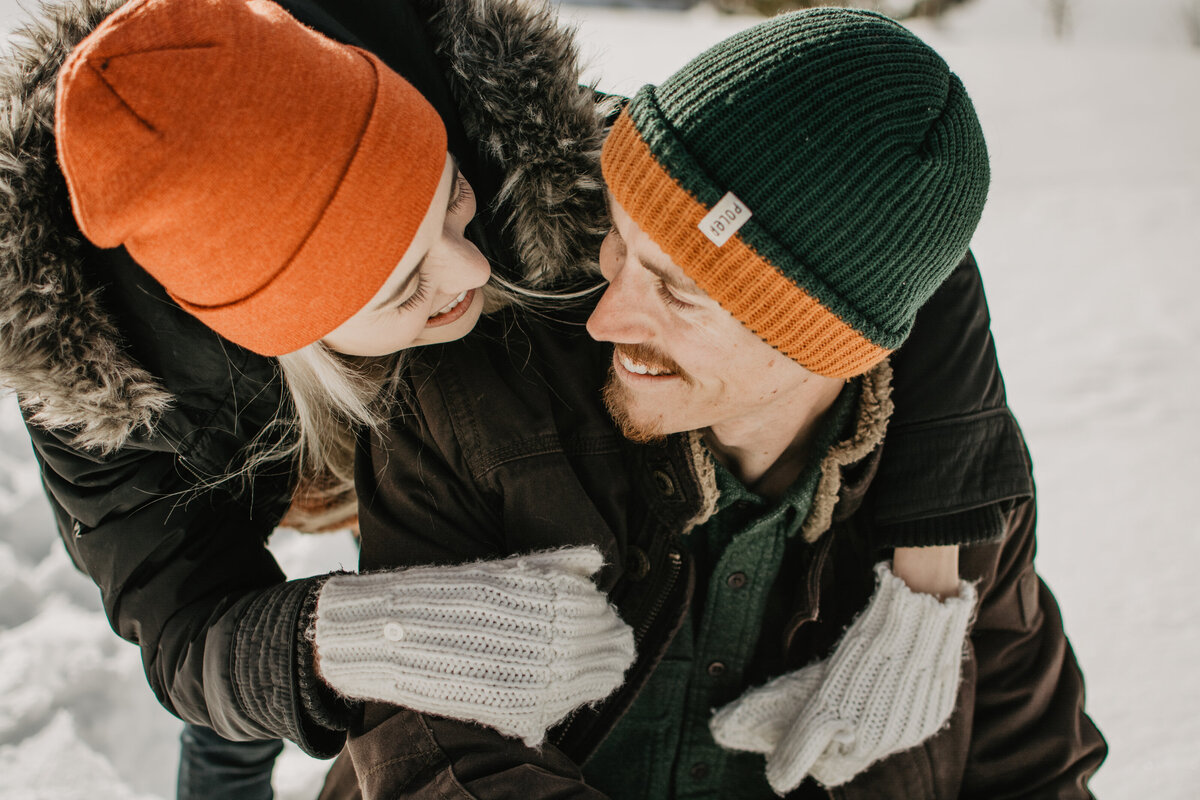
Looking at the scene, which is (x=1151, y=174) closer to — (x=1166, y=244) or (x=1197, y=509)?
(x=1166, y=244)

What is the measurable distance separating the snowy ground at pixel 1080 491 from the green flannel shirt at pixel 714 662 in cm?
91

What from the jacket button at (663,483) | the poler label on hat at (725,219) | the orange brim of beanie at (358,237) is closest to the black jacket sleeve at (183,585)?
the orange brim of beanie at (358,237)

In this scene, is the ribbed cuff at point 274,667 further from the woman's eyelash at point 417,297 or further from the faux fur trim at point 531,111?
the faux fur trim at point 531,111

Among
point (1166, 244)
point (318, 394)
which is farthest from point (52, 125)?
point (1166, 244)

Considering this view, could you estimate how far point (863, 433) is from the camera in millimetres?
A: 1410

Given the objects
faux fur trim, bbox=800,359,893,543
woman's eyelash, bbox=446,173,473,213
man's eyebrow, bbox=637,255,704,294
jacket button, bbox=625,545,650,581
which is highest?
woman's eyelash, bbox=446,173,473,213

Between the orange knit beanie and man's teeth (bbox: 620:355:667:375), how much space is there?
1.32ft

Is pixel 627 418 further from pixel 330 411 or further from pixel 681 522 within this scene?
pixel 330 411

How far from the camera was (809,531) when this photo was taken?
1521mm

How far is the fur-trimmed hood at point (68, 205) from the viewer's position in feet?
3.78

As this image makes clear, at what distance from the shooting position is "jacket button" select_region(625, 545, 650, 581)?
1458 millimetres

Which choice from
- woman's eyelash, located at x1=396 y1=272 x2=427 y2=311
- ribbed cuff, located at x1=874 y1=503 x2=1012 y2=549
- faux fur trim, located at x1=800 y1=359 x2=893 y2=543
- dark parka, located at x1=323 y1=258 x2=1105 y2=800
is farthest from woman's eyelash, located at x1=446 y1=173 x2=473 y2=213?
ribbed cuff, located at x1=874 y1=503 x2=1012 y2=549

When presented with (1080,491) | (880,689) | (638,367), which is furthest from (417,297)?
(1080,491)

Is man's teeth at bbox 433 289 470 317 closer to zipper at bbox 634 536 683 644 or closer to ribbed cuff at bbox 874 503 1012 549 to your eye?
zipper at bbox 634 536 683 644
